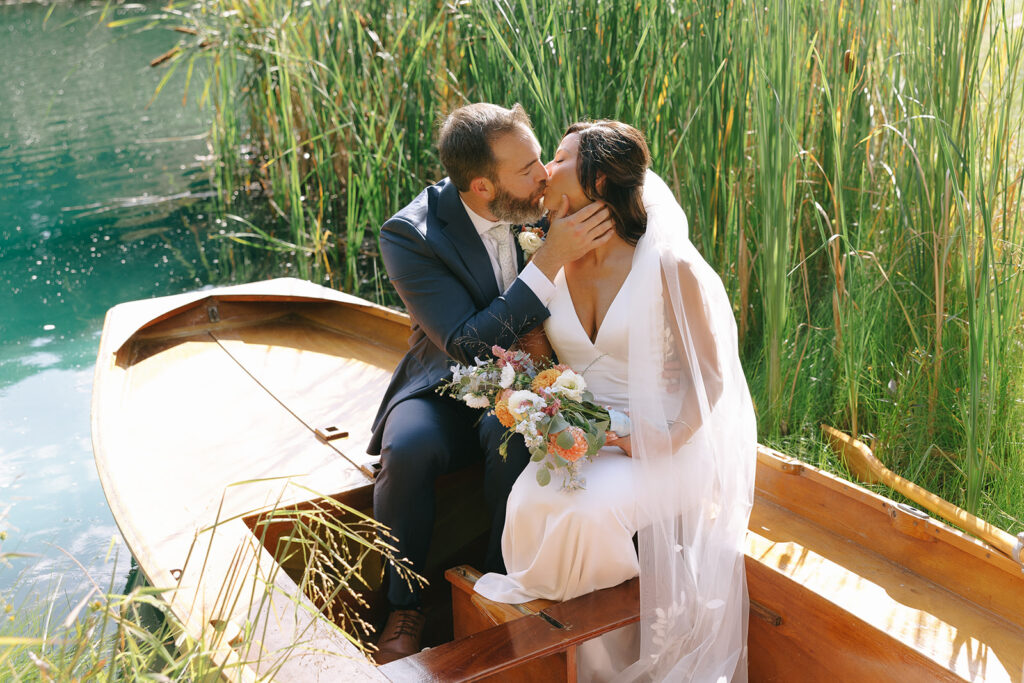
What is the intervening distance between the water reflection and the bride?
3.57ft

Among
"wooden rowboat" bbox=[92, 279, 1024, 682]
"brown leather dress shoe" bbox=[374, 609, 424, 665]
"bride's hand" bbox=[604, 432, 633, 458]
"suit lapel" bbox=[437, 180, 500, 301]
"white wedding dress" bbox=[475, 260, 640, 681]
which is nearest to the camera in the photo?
"wooden rowboat" bbox=[92, 279, 1024, 682]

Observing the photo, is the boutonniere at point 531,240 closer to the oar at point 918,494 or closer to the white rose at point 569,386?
the white rose at point 569,386

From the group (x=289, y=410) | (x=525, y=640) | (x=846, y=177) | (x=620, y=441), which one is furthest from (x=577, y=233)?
(x=289, y=410)

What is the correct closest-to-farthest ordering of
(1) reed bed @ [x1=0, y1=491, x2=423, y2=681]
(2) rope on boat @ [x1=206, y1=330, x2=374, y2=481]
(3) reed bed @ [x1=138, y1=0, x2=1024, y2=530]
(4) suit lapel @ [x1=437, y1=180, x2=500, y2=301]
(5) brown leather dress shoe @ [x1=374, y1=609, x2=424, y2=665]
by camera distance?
1. (1) reed bed @ [x1=0, y1=491, x2=423, y2=681]
2. (5) brown leather dress shoe @ [x1=374, y1=609, x2=424, y2=665]
3. (3) reed bed @ [x1=138, y1=0, x2=1024, y2=530]
4. (4) suit lapel @ [x1=437, y1=180, x2=500, y2=301]
5. (2) rope on boat @ [x1=206, y1=330, x2=374, y2=481]

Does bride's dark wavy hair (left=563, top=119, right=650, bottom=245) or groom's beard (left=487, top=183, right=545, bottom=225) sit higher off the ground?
bride's dark wavy hair (left=563, top=119, right=650, bottom=245)

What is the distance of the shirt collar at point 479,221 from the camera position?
2.77 metres

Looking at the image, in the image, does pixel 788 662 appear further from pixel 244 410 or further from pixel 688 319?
pixel 244 410

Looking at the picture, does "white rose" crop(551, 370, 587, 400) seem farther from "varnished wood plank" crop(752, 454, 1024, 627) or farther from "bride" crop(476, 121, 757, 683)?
"varnished wood plank" crop(752, 454, 1024, 627)

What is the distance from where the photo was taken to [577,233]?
7.72ft

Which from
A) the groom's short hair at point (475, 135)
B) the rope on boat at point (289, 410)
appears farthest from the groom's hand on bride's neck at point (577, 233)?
the rope on boat at point (289, 410)

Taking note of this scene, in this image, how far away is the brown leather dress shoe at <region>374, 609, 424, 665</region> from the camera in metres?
2.45

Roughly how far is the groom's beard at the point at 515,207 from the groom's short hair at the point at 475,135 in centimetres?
6

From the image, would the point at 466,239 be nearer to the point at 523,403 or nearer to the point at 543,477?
the point at 523,403

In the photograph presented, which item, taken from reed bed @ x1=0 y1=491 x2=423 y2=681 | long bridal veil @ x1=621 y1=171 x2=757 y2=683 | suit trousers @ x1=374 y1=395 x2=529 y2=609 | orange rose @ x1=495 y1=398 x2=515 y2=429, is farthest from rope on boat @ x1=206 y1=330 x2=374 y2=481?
long bridal veil @ x1=621 y1=171 x2=757 y2=683
